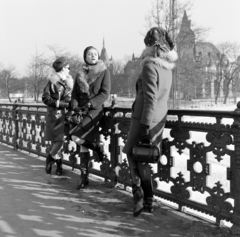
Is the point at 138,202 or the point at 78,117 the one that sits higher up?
the point at 78,117

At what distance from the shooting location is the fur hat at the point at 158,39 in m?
3.79

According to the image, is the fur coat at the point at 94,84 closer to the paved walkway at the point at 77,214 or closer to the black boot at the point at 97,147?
the black boot at the point at 97,147

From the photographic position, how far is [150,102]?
3.56 metres

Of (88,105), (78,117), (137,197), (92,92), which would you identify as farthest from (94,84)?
(137,197)

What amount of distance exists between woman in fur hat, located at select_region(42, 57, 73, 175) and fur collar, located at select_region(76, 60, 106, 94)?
3.28ft

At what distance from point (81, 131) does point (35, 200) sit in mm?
1165

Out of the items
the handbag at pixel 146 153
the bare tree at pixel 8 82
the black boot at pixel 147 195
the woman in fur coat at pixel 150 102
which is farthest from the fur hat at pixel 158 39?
the bare tree at pixel 8 82

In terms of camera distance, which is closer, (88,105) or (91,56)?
(88,105)

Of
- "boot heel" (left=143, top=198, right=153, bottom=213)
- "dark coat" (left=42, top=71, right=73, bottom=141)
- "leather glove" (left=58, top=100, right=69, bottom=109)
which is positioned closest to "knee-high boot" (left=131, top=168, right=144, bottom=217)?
"boot heel" (left=143, top=198, right=153, bottom=213)

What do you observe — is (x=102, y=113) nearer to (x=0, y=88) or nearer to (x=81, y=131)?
(x=81, y=131)

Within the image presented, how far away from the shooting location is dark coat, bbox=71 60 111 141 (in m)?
4.96

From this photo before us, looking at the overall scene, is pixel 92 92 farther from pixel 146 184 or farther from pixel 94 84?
pixel 146 184

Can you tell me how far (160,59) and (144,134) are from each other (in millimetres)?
858

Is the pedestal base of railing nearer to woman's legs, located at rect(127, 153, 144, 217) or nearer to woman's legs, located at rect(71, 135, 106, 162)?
woman's legs, located at rect(127, 153, 144, 217)
